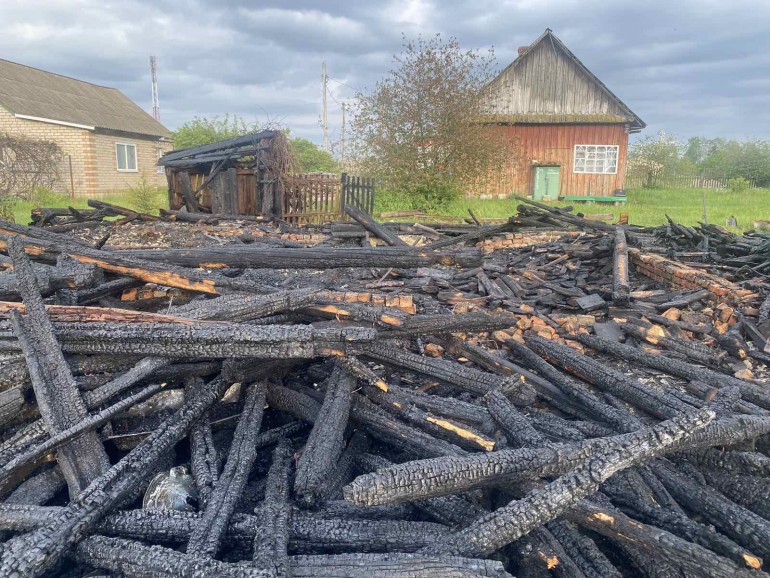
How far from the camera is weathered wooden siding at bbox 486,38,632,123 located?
79.1ft

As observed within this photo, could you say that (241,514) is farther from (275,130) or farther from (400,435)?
(275,130)

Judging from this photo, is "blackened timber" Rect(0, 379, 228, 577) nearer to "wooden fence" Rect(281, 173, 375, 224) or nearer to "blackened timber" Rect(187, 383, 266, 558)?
"blackened timber" Rect(187, 383, 266, 558)

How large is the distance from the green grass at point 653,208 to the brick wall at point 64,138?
15.4m

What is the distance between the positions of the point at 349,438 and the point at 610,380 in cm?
193

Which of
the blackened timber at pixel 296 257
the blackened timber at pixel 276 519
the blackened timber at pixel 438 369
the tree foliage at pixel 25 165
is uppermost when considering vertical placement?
the tree foliage at pixel 25 165

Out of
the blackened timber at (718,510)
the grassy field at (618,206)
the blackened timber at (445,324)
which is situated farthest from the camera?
the grassy field at (618,206)

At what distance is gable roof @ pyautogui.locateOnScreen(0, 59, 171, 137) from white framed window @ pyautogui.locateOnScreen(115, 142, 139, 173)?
1.03 m

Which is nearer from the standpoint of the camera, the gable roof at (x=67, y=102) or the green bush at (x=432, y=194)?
the green bush at (x=432, y=194)

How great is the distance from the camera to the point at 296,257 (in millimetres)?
5738

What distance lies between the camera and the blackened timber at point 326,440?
2.50 metres

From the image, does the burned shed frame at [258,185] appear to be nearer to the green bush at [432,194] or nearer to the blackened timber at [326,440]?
the green bush at [432,194]

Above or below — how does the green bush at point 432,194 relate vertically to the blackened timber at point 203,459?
above

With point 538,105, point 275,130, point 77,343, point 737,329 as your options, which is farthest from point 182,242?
point 538,105

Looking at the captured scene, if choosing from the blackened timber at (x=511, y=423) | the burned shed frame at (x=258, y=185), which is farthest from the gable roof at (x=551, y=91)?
the blackened timber at (x=511, y=423)
